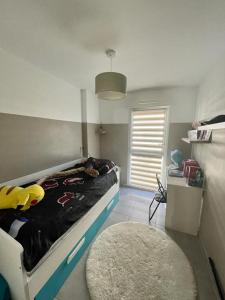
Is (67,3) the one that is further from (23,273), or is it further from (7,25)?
(23,273)

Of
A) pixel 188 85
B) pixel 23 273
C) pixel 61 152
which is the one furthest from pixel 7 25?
→ pixel 188 85

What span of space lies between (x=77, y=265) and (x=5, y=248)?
869 millimetres

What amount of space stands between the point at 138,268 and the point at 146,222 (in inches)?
31.7

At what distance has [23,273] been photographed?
3.12 ft

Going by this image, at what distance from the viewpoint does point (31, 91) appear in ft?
6.85

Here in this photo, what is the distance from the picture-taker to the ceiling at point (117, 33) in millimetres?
1105

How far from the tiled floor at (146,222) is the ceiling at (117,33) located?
94.2 inches

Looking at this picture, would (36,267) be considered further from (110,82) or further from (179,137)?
(179,137)

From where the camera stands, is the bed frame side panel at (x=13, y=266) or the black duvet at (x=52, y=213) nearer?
the bed frame side panel at (x=13, y=266)

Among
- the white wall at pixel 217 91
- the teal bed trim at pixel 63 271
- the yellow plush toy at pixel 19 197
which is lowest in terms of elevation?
the teal bed trim at pixel 63 271

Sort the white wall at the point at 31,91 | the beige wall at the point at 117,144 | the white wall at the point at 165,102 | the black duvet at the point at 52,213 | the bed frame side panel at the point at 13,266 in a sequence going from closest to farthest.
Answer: the bed frame side panel at the point at 13,266 < the black duvet at the point at 52,213 < the white wall at the point at 31,91 < the white wall at the point at 165,102 < the beige wall at the point at 117,144

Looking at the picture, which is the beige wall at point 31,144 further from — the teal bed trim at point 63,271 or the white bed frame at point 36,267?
the teal bed trim at point 63,271

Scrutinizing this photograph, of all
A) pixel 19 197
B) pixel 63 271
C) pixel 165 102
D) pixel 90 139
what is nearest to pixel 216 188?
pixel 63 271

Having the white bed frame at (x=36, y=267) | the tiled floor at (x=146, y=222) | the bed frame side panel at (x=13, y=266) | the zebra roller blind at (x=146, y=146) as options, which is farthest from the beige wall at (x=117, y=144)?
the bed frame side panel at (x=13, y=266)
